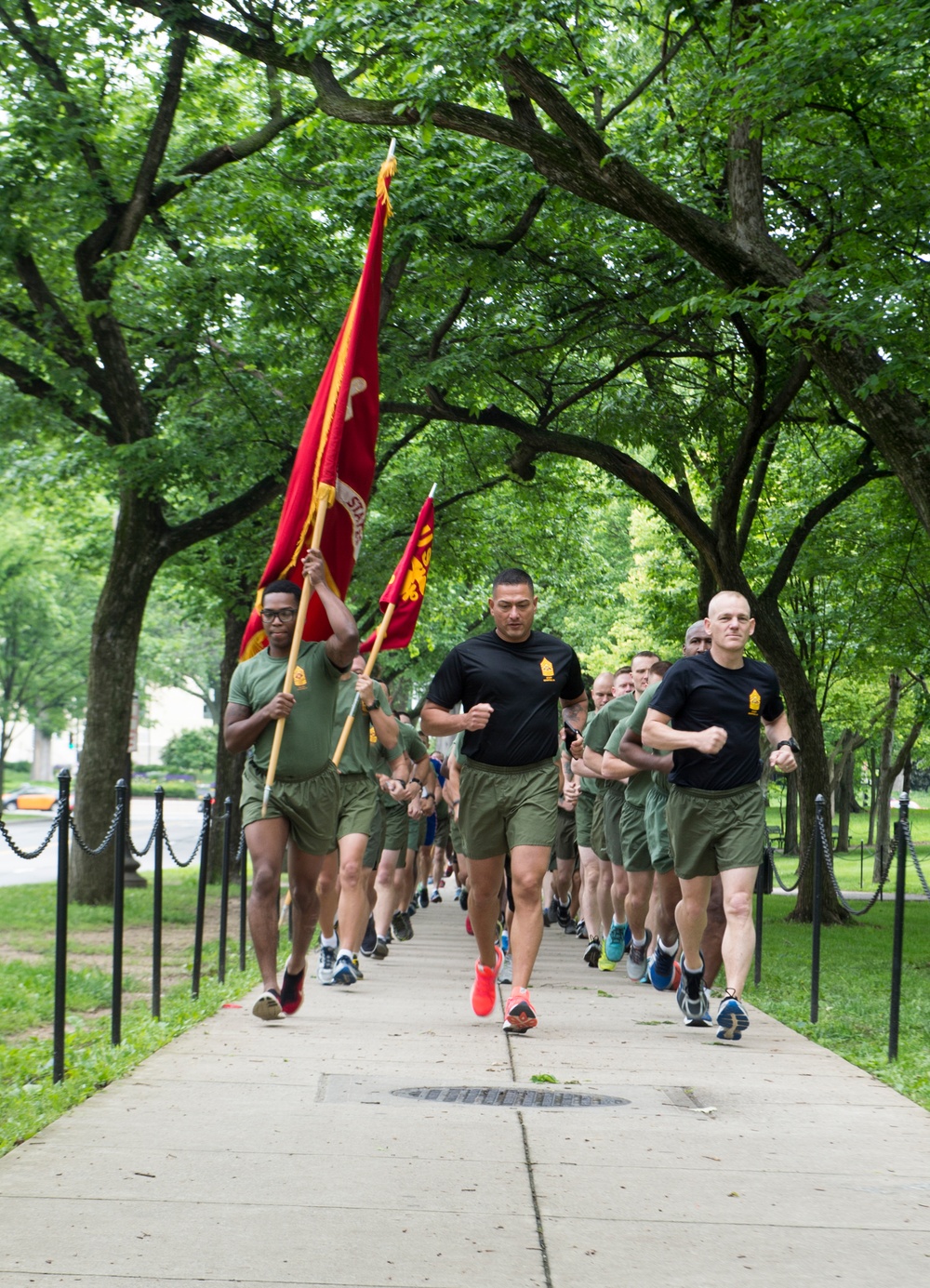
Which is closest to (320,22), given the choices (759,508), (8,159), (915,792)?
(8,159)

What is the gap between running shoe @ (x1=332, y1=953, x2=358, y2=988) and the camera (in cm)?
1034

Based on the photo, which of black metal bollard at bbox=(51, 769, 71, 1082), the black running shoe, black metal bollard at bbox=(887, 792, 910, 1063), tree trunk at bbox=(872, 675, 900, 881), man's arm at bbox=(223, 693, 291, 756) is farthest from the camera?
tree trunk at bbox=(872, 675, 900, 881)

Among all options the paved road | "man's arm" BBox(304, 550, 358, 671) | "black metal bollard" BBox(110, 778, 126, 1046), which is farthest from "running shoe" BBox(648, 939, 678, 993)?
"black metal bollard" BBox(110, 778, 126, 1046)

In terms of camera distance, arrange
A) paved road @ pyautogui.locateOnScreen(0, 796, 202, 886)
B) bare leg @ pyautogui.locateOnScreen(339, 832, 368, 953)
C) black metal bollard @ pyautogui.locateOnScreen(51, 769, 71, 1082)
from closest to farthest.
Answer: black metal bollard @ pyautogui.locateOnScreen(51, 769, 71, 1082) < bare leg @ pyautogui.locateOnScreen(339, 832, 368, 953) < paved road @ pyautogui.locateOnScreen(0, 796, 202, 886)

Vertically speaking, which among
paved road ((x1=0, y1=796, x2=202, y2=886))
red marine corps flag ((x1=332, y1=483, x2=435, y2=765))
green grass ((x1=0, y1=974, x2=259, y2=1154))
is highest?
red marine corps flag ((x1=332, y1=483, x2=435, y2=765))

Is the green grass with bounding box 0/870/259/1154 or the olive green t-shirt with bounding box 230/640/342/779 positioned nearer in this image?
the green grass with bounding box 0/870/259/1154

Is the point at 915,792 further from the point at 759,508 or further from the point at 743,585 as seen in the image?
the point at 743,585

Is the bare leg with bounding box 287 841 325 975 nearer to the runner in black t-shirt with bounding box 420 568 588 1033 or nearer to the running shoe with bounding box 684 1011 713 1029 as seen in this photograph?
the runner in black t-shirt with bounding box 420 568 588 1033

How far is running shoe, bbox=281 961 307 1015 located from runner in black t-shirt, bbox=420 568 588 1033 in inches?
43.1

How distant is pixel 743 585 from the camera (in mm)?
17531

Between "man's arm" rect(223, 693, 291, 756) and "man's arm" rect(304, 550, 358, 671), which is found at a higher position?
"man's arm" rect(304, 550, 358, 671)

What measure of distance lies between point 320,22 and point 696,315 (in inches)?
247

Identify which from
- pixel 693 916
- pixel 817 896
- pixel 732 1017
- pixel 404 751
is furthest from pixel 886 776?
pixel 732 1017

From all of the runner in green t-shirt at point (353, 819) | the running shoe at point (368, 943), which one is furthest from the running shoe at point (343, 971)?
the running shoe at point (368, 943)
